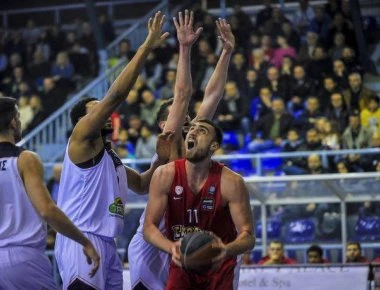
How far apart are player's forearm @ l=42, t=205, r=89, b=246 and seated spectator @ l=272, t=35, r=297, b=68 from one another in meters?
12.8

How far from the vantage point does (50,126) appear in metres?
20.8

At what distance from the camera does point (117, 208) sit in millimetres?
8867

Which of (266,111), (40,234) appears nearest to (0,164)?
(40,234)

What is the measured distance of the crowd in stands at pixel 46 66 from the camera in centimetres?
2225

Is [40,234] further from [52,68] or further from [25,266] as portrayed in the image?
[52,68]

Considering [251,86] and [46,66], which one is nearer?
[251,86]

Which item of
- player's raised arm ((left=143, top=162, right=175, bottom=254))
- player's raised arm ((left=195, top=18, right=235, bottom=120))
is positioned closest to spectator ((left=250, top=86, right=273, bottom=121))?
player's raised arm ((left=195, top=18, right=235, bottom=120))

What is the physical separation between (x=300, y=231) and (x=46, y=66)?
9785 mm

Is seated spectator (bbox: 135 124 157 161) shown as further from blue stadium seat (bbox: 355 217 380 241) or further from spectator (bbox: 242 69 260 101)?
blue stadium seat (bbox: 355 217 380 241)

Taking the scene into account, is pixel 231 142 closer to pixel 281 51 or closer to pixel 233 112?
pixel 233 112

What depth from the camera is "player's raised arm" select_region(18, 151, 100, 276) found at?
761 centimetres

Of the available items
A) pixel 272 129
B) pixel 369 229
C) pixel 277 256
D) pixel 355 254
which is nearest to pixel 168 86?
pixel 272 129

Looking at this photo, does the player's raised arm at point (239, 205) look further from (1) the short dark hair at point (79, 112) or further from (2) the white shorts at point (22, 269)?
(2) the white shorts at point (22, 269)

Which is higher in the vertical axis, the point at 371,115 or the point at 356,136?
the point at 371,115
